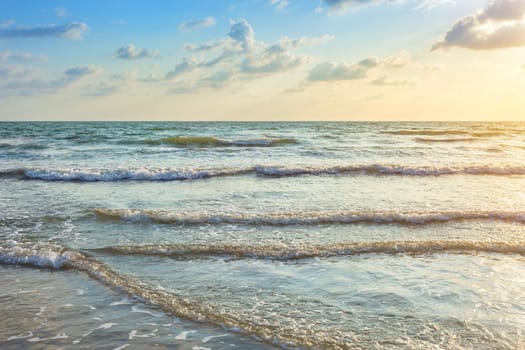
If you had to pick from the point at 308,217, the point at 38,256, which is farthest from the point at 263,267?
the point at 38,256

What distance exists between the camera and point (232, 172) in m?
17.3

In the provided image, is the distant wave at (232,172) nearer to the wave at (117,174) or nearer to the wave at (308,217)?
the wave at (117,174)

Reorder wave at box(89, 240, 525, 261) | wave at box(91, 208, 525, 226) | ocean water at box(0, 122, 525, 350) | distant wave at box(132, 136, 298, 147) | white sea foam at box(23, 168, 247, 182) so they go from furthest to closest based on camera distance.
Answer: distant wave at box(132, 136, 298, 147) < white sea foam at box(23, 168, 247, 182) < wave at box(91, 208, 525, 226) < wave at box(89, 240, 525, 261) < ocean water at box(0, 122, 525, 350)

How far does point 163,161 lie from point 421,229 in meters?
14.9

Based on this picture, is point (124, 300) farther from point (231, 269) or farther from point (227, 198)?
point (227, 198)

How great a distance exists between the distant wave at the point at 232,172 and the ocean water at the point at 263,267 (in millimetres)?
2303

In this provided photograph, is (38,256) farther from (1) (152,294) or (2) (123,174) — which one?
(2) (123,174)

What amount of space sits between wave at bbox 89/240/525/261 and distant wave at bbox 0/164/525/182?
877 cm

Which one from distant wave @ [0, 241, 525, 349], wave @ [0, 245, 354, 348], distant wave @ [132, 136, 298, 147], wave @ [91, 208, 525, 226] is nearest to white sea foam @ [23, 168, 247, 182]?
wave @ [91, 208, 525, 226]

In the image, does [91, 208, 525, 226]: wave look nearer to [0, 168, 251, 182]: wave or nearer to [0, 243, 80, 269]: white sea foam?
[0, 243, 80, 269]: white sea foam

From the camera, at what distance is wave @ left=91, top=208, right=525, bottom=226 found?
927cm

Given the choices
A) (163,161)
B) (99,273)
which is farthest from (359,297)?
(163,161)

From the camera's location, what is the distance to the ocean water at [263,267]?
4.61 metres

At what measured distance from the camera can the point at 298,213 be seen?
9867 mm
